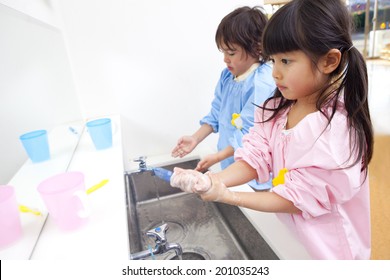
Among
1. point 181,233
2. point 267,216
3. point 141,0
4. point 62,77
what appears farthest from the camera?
point 141,0

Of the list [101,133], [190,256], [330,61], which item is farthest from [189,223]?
[330,61]

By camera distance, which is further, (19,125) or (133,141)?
(133,141)

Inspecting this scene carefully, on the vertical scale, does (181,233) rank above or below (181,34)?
below

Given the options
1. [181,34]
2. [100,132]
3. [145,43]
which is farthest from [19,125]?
[181,34]

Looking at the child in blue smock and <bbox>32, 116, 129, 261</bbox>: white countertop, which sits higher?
the child in blue smock

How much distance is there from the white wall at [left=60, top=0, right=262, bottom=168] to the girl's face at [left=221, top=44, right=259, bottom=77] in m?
0.58

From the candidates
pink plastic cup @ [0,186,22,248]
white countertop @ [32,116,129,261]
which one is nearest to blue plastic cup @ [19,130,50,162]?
white countertop @ [32,116,129,261]

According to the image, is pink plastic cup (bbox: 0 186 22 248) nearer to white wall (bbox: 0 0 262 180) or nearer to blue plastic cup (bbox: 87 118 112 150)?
blue plastic cup (bbox: 87 118 112 150)

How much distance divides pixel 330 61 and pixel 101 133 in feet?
2.84

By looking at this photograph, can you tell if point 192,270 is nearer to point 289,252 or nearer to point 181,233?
point 289,252

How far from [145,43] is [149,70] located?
6.1 inches

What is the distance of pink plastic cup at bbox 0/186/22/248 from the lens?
54cm

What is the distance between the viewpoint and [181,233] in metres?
1.23

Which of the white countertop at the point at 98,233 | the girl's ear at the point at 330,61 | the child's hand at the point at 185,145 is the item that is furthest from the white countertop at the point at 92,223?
the girl's ear at the point at 330,61
